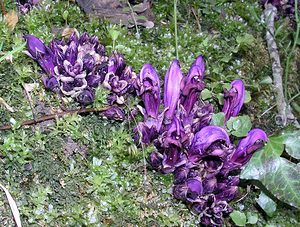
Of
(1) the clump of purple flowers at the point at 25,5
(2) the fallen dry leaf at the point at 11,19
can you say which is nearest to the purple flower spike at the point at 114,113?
(2) the fallen dry leaf at the point at 11,19

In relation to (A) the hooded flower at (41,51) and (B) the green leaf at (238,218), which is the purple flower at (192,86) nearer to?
(B) the green leaf at (238,218)

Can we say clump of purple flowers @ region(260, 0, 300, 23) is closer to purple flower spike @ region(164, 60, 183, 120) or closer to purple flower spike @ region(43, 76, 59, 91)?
purple flower spike @ region(164, 60, 183, 120)

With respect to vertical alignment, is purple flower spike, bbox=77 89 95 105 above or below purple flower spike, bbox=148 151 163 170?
above

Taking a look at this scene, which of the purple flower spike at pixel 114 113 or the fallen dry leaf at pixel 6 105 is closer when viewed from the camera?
the fallen dry leaf at pixel 6 105

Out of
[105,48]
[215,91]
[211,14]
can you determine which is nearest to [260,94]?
[215,91]

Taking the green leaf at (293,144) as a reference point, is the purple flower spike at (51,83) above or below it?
above

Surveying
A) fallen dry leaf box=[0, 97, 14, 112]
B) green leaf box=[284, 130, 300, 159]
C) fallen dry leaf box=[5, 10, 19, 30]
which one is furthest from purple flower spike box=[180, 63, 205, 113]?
fallen dry leaf box=[5, 10, 19, 30]

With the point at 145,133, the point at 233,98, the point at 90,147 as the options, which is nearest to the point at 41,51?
→ the point at 90,147
